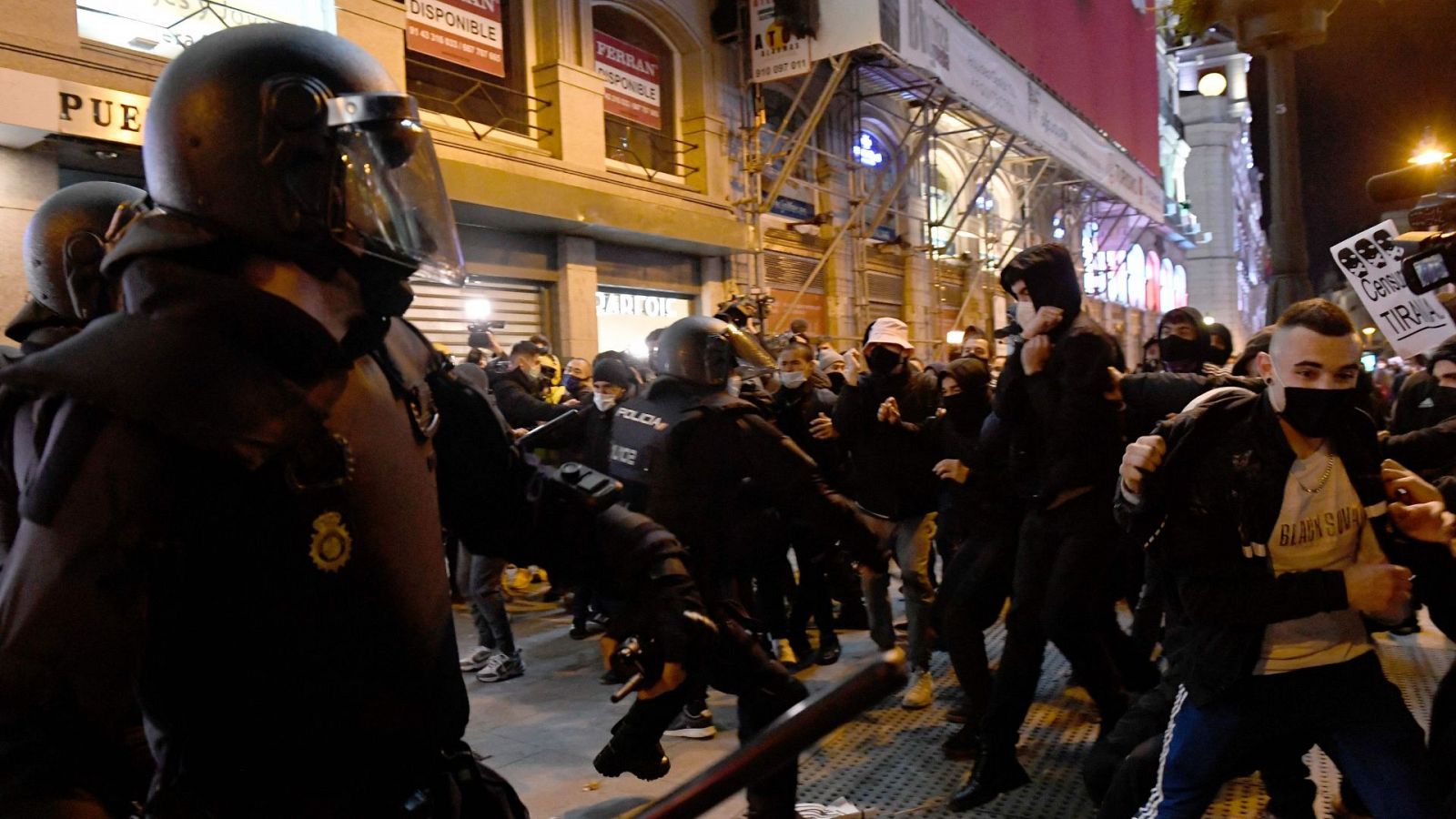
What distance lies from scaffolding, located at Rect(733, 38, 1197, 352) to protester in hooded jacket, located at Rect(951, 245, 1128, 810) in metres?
9.56

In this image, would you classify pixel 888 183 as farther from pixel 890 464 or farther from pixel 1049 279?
pixel 1049 279

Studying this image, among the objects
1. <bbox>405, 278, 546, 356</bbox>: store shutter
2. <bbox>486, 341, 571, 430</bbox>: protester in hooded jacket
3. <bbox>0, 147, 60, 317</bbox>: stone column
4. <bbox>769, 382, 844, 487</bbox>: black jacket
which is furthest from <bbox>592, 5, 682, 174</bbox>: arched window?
<bbox>769, 382, 844, 487</bbox>: black jacket

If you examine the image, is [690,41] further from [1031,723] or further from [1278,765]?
[1278,765]

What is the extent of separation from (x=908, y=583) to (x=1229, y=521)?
9.40 feet

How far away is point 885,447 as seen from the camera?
5605 millimetres

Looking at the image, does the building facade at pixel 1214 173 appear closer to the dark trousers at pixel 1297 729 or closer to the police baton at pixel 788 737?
the dark trousers at pixel 1297 729

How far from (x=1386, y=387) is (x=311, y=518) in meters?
16.1

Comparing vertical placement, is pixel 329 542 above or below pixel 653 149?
below

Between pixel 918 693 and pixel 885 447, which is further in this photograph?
pixel 885 447

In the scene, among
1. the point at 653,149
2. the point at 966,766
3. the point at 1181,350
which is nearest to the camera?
the point at 966,766

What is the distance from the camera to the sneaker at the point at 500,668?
5773 mm

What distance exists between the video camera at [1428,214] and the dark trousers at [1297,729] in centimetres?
212

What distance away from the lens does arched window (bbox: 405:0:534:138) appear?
428 inches

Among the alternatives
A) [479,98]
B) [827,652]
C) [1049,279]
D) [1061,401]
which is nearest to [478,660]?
[827,652]
